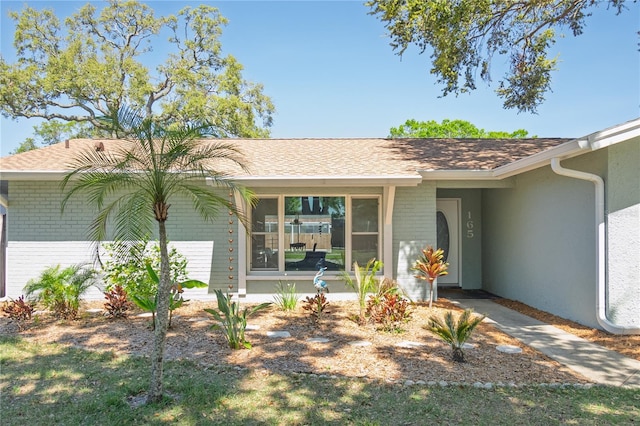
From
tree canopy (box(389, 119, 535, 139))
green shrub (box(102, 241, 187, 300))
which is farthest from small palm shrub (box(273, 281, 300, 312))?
tree canopy (box(389, 119, 535, 139))

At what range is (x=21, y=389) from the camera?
415cm

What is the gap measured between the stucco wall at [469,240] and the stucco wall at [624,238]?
449cm

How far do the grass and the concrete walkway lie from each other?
17.5 inches

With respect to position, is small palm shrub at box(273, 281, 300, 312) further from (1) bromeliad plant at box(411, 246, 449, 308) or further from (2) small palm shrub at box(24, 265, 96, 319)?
(2) small palm shrub at box(24, 265, 96, 319)

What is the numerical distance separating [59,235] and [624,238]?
413 inches

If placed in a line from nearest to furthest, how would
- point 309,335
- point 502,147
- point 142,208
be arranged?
point 142,208
point 309,335
point 502,147

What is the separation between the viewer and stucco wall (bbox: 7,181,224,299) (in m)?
8.60

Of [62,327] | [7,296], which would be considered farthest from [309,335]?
[7,296]

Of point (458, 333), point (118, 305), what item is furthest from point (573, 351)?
point (118, 305)

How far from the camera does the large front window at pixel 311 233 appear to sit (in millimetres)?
8734

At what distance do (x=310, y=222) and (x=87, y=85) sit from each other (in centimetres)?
1911

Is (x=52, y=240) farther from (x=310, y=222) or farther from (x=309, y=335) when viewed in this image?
(x=309, y=335)

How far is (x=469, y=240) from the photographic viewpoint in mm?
10602

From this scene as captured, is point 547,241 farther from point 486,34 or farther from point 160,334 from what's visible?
point 486,34
